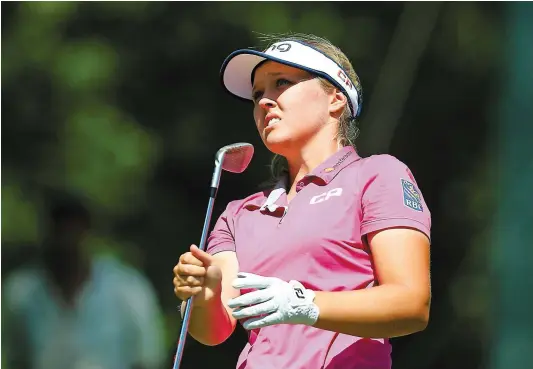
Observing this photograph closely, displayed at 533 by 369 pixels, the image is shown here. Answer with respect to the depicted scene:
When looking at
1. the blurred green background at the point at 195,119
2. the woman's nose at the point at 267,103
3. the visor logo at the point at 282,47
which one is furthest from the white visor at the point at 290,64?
the blurred green background at the point at 195,119

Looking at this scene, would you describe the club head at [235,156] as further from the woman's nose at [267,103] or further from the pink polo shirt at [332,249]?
the pink polo shirt at [332,249]

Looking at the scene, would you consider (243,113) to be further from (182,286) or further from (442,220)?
(182,286)

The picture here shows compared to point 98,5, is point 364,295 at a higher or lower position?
lower

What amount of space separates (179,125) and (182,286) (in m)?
5.77

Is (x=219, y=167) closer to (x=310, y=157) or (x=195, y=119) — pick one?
(x=310, y=157)

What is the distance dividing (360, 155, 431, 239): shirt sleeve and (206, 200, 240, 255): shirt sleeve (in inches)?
17.4

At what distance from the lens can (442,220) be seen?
848cm

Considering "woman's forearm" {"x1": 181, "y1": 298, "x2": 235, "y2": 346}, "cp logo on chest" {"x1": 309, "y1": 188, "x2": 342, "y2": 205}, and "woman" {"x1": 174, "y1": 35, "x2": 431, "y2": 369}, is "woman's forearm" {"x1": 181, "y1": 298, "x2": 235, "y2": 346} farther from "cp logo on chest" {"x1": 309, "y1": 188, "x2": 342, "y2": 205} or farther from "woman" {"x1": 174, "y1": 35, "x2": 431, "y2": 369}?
"cp logo on chest" {"x1": 309, "y1": 188, "x2": 342, "y2": 205}

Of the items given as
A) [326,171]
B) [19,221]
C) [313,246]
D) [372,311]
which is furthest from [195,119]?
[372,311]

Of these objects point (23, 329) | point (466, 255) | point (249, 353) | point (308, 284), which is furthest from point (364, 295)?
point (466, 255)

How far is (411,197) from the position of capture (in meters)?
3.23

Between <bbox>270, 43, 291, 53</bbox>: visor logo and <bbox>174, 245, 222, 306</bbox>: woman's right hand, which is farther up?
<bbox>270, 43, 291, 53</bbox>: visor logo

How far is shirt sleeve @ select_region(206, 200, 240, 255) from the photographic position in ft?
11.5

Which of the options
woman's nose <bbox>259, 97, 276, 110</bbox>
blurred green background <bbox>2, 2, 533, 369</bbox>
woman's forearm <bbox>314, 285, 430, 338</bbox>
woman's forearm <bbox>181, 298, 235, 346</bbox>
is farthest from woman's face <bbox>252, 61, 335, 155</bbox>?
blurred green background <bbox>2, 2, 533, 369</bbox>
